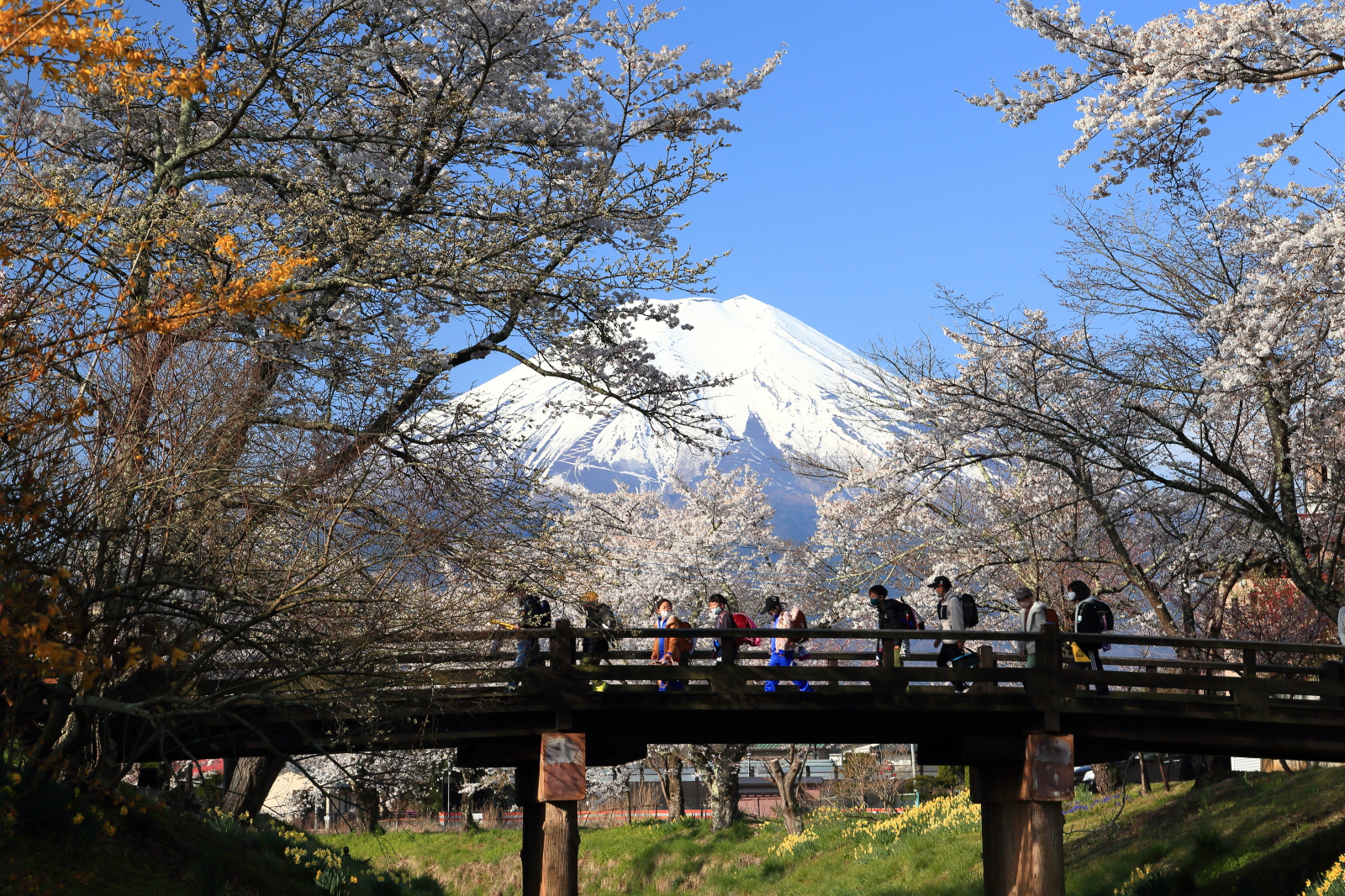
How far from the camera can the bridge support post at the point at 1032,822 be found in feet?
45.2

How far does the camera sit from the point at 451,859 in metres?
29.9

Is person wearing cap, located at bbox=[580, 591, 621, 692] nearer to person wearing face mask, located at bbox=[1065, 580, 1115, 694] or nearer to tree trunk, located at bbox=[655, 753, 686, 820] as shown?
person wearing face mask, located at bbox=[1065, 580, 1115, 694]

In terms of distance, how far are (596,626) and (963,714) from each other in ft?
15.6

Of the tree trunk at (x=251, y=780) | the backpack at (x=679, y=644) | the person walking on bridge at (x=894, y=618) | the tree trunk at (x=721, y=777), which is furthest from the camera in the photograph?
the tree trunk at (x=721, y=777)

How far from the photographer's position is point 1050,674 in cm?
1378

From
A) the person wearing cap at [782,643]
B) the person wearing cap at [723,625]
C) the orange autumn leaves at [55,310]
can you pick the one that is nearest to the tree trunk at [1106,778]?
the person wearing cap at [782,643]

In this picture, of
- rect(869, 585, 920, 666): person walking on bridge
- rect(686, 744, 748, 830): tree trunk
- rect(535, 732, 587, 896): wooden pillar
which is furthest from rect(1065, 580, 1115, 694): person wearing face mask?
rect(686, 744, 748, 830): tree trunk

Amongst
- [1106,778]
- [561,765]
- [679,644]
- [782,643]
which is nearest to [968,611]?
[782,643]

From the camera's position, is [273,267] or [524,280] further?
[524,280]

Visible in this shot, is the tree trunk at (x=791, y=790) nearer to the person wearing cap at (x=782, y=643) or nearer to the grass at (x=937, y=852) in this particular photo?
the grass at (x=937, y=852)

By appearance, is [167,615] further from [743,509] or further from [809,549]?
[743,509]

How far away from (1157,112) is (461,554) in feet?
27.4

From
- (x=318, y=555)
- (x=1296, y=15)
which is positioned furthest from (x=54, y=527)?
(x=1296, y=15)

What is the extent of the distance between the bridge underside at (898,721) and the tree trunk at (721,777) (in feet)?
49.4
